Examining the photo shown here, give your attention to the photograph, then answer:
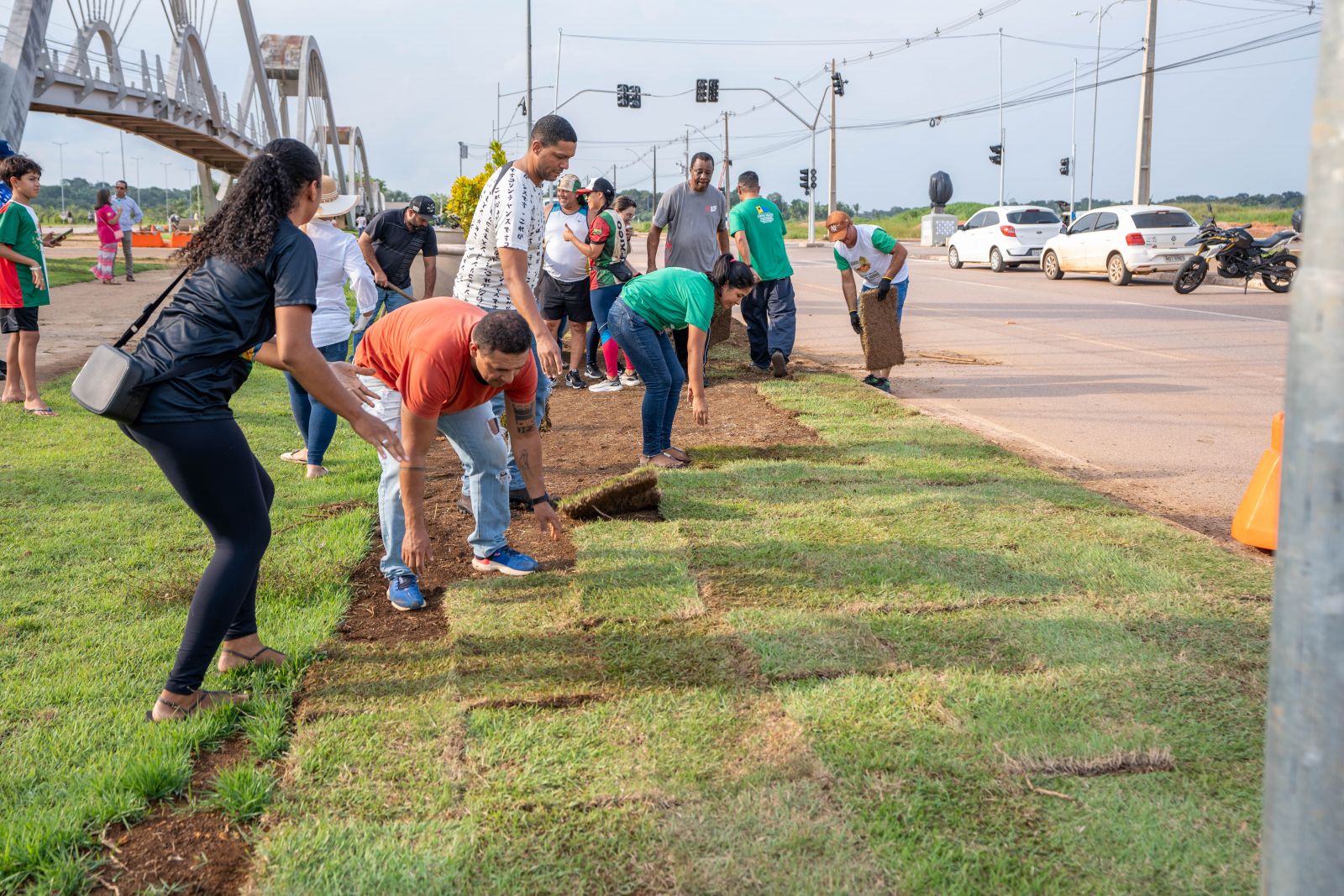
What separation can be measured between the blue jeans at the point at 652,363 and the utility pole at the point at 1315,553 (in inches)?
201

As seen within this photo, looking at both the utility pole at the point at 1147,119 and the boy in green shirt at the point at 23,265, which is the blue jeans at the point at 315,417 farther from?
the utility pole at the point at 1147,119

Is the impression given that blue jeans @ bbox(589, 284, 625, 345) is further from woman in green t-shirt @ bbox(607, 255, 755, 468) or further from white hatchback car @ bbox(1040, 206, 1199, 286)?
white hatchback car @ bbox(1040, 206, 1199, 286)

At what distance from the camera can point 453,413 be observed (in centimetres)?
442

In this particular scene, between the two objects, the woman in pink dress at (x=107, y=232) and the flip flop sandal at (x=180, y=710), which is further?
the woman in pink dress at (x=107, y=232)

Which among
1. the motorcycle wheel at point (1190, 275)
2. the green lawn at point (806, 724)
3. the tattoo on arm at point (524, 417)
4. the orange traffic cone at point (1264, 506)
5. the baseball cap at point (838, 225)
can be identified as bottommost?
the green lawn at point (806, 724)

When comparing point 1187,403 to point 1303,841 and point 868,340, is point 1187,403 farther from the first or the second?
point 1303,841

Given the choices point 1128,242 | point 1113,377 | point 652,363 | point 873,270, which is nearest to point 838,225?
point 873,270

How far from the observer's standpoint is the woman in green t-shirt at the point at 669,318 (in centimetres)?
623

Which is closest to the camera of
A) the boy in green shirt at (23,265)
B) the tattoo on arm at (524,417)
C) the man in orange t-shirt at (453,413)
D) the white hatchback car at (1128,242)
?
the man in orange t-shirt at (453,413)

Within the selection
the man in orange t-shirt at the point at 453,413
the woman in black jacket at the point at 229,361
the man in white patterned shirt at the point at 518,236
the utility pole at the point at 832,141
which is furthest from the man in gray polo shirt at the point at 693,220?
the utility pole at the point at 832,141

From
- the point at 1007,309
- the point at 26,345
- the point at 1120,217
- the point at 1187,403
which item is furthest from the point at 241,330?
the point at 1120,217

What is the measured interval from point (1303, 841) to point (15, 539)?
562cm

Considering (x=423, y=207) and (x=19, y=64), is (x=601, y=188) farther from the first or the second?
(x=19, y=64)

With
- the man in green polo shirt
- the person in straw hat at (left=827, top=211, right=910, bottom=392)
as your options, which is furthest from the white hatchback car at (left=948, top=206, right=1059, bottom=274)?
the person in straw hat at (left=827, top=211, right=910, bottom=392)
